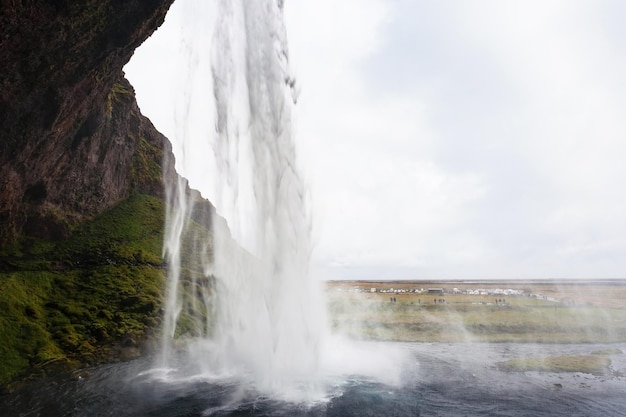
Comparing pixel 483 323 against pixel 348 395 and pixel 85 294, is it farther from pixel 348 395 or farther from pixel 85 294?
pixel 85 294

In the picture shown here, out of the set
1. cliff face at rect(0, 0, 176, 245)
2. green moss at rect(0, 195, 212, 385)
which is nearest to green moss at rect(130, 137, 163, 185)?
cliff face at rect(0, 0, 176, 245)

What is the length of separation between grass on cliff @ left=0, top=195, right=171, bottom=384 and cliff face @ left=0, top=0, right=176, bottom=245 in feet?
16.4

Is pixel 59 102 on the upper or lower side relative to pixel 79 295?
upper

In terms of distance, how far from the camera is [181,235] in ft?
313

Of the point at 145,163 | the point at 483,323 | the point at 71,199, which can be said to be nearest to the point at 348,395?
the point at 483,323

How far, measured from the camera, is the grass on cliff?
41.2 metres

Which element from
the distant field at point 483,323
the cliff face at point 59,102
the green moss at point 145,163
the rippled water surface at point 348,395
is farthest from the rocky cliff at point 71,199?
the distant field at point 483,323

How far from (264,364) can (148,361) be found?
16.9 meters

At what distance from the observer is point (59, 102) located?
1666 inches

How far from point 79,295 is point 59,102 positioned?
29.4 meters

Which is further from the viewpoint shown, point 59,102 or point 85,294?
point 85,294

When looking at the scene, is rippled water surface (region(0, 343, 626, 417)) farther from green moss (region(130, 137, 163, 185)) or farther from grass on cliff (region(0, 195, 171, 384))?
green moss (region(130, 137, 163, 185))

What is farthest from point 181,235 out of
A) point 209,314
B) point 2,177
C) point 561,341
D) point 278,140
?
point 561,341

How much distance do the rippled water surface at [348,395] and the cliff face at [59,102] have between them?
28425 millimetres
